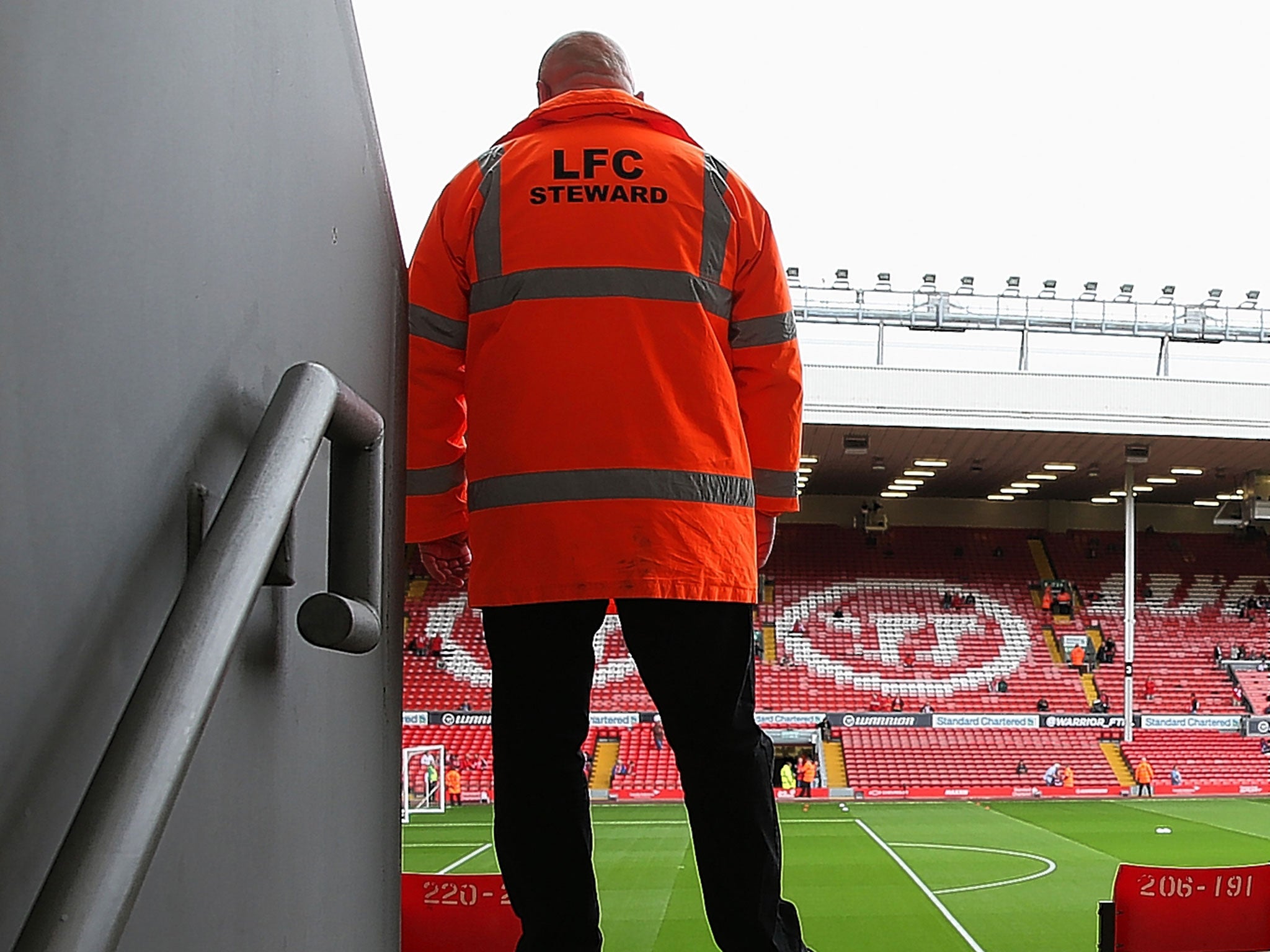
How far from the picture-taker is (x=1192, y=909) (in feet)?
11.5

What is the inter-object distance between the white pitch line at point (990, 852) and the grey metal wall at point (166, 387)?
9590mm

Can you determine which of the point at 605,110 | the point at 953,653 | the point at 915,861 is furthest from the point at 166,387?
the point at 953,653

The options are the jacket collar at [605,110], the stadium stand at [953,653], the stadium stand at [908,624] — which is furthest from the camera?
the stadium stand at [908,624]

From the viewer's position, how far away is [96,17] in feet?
2.10

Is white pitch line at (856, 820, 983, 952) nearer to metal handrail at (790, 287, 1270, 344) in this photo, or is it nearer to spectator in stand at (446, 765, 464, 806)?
spectator in stand at (446, 765, 464, 806)

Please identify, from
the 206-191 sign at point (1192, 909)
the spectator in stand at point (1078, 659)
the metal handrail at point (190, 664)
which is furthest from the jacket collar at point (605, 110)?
the spectator in stand at point (1078, 659)

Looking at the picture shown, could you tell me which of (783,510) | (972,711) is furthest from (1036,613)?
(783,510)

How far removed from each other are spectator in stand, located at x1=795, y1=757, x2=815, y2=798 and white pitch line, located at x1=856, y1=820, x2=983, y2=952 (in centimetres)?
403

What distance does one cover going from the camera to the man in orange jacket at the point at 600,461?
176 centimetres

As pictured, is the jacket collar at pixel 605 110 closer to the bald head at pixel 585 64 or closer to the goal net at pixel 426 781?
the bald head at pixel 585 64

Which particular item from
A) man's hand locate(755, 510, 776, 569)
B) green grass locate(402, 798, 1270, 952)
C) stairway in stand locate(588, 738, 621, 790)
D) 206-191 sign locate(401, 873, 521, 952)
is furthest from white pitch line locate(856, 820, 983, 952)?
man's hand locate(755, 510, 776, 569)

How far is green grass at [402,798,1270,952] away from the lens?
8.05 meters

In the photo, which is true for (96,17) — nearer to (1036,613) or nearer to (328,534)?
(328,534)

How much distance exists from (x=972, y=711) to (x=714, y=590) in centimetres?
2204
